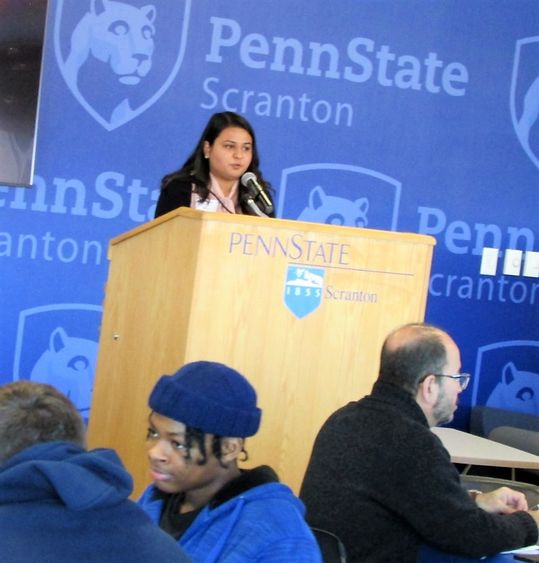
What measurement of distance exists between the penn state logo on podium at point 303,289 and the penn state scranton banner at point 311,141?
2.92m

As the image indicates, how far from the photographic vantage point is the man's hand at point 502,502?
9.44 feet

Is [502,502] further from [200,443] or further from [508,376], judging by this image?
[508,376]

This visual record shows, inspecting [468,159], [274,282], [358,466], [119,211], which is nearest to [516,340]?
[468,159]

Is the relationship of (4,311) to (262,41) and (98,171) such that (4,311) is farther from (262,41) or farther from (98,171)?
(262,41)

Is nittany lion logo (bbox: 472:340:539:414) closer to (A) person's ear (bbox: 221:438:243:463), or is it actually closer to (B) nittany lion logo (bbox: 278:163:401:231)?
(B) nittany lion logo (bbox: 278:163:401:231)

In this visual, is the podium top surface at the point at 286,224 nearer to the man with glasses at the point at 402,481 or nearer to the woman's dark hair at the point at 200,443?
the man with glasses at the point at 402,481

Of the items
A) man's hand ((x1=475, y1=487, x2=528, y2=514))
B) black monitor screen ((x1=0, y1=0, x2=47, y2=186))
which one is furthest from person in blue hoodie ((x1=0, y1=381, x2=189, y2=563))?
black monitor screen ((x1=0, y1=0, x2=47, y2=186))

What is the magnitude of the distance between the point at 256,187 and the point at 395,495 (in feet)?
5.30

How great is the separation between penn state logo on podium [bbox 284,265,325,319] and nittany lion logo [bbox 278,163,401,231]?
9.96ft

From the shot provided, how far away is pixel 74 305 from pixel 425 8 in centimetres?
262

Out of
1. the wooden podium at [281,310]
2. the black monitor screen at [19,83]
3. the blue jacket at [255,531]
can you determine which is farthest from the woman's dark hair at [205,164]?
the blue jacket at [255,531]

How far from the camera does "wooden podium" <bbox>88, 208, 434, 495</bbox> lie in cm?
321

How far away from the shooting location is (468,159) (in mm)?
6598

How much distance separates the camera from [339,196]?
6.39m
